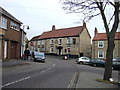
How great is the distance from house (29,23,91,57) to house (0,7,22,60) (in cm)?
2352

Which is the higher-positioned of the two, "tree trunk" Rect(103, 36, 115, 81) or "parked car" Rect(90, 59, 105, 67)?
"tree trunk" Rect(103, 36, 115, 81)

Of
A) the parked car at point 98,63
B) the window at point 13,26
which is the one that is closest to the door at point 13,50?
the window at point 13,26

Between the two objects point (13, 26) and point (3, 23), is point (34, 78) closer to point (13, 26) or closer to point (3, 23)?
point (3, 23)

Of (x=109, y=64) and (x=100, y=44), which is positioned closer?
(x=109, y=64)

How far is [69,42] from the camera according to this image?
194 ft

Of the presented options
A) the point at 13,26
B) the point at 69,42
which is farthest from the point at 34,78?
the point at 69,42

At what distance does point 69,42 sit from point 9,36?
32599mm

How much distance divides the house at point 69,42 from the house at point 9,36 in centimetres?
2352

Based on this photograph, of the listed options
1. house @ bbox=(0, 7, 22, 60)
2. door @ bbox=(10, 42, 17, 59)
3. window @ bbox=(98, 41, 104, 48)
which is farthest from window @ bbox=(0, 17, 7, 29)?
window @ bbox=(98, 41, 104, 48)

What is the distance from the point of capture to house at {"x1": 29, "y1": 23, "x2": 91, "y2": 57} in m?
56.7

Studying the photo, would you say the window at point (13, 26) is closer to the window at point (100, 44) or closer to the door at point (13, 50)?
the door at point (13, 50)

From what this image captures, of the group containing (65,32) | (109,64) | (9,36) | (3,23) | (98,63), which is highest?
(65,32)

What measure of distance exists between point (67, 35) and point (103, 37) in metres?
13.7

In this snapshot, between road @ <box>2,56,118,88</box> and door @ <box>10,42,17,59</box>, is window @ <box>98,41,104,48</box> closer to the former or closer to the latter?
door @ <box>10,42,17,59</box>
